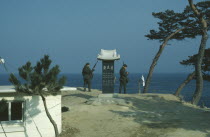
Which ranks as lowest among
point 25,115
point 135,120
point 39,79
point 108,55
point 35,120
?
point 135,120

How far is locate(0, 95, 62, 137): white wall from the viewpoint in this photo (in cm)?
1272

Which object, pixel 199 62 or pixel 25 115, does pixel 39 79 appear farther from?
pixel 199 62

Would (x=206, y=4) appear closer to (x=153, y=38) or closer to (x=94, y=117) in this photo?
(x=153, y=38)

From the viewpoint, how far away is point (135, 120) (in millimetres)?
15125

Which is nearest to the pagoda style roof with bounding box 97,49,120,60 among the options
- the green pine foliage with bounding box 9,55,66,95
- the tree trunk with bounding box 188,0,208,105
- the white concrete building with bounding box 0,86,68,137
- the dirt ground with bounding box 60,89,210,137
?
the dirt ground with bounding box 60,89,210,137

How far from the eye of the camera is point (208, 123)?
1437cm

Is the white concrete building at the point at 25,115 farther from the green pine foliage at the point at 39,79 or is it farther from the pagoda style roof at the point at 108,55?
the pagoda style roof at the point at 108,55

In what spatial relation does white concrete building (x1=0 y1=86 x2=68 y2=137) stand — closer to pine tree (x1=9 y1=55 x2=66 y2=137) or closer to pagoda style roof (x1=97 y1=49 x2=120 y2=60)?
pine tree (x1=9 y1=55 x2=66 y2=137)

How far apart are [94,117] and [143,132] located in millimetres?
3327

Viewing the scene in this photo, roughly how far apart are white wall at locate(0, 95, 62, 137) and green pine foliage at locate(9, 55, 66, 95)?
4.77 ft

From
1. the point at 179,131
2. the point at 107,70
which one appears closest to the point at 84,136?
the point at 179,131

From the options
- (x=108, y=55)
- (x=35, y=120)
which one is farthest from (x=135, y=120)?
(x=108, y=55)

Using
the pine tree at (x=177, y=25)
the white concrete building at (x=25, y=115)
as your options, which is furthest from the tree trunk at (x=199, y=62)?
the white concrete building at (x=25, y=115)

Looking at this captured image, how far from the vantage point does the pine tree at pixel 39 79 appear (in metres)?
11.4
